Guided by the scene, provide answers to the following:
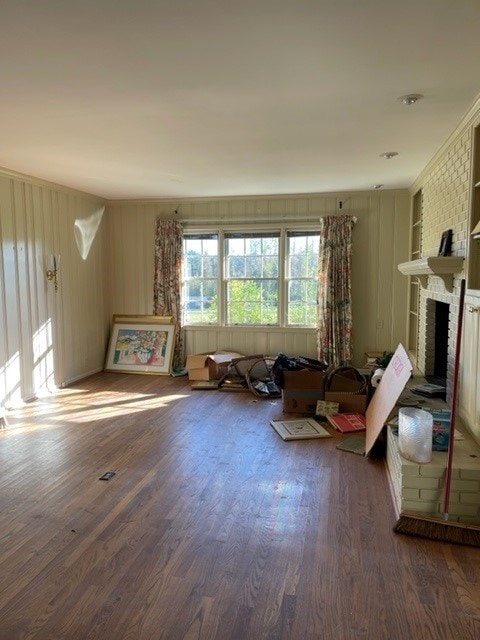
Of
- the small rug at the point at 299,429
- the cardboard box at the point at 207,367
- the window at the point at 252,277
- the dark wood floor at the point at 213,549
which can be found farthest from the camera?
the window at the point at 252,277

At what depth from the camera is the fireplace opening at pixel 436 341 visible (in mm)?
4398

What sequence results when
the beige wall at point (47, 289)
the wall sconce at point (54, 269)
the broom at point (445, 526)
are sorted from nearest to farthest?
the broom at point (445, 526) < the beige wall at point (47, 289) < the wall sconce at point (54, 269)

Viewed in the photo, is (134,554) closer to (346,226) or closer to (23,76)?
(23,76)

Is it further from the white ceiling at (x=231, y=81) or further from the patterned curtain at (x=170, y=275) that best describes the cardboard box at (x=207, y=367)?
the white ceiling at (x=231, y=81)

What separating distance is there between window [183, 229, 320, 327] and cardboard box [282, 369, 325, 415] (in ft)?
5.77

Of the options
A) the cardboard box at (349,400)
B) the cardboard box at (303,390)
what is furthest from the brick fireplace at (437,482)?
the cardboard box at (303,390)

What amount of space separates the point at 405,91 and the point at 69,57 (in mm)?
1894

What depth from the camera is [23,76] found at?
2336 millimetres

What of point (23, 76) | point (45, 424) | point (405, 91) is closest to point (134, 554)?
point (45, 424)

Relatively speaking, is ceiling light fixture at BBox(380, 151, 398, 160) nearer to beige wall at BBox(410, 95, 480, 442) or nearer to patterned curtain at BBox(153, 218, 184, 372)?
beige wall at BBox(410, 95, 480, 442)

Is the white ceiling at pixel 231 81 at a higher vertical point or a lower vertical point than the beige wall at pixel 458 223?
higher

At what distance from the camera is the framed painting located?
20.6ft

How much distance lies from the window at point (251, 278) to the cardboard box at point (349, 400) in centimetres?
191

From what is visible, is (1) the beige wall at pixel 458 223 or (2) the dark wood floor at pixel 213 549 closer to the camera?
(2) the dark wood floor at pixel 213 549
